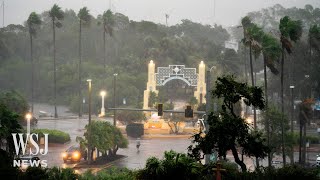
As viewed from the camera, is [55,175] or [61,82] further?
[61,82]

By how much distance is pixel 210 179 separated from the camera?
27.6m

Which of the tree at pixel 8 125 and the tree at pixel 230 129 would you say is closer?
the tree at pixel 230 129

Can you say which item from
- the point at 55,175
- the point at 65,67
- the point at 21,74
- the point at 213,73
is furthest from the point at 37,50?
the point at 55,175

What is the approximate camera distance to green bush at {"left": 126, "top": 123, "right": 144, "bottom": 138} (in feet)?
257

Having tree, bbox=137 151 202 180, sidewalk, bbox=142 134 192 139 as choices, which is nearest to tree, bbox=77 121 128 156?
sidewalk, bbox=142 134 192 139

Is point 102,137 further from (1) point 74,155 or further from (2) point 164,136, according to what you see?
(2) point 164,136

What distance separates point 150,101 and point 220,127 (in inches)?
2312

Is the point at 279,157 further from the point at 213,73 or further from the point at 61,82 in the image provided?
the point at 61,82

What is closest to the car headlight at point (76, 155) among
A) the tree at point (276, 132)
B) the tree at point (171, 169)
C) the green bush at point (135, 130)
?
the tree at point (276, 132)

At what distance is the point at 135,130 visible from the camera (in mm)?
78625

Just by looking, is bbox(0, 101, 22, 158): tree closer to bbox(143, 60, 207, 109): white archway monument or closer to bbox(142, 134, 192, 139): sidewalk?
bbox(142, 134, 192, 139): sidewalk

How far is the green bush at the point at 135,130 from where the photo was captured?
3086 inches

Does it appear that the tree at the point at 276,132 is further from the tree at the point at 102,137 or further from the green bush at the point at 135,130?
the green bush at the point at 135,130

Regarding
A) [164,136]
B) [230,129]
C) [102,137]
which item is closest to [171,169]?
[230,129]
